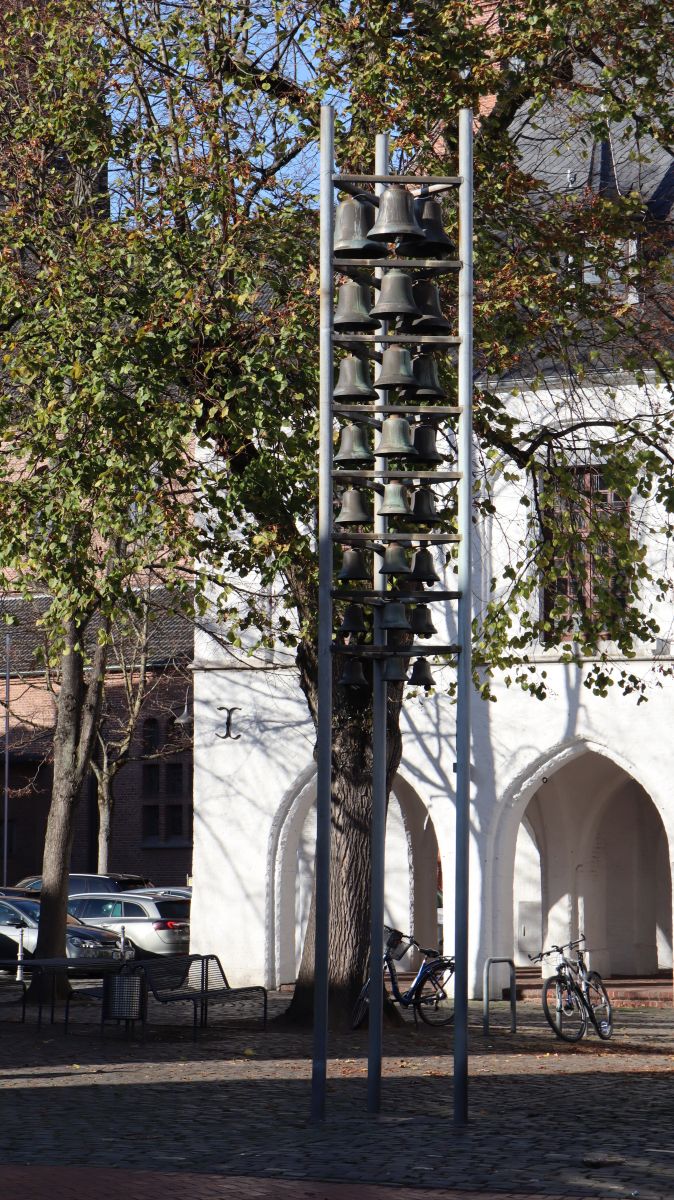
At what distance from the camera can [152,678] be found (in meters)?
48.1

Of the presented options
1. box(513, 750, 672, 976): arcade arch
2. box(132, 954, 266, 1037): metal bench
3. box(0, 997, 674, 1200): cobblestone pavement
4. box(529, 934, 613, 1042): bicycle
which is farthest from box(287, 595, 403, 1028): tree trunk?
box(513, 750, 672, 976): arcade arch

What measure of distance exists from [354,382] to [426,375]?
0.51 m

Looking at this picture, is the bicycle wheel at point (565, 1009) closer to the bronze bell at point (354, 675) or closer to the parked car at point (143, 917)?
the bronze bell at point (354, 675)

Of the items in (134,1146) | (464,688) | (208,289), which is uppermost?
(208,289)

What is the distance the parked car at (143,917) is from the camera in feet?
104

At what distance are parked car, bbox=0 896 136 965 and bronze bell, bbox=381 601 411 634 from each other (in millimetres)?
18676

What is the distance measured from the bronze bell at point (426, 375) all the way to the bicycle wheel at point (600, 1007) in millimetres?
9072

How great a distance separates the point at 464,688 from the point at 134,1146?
128 inches

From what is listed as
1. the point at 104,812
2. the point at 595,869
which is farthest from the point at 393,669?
the point at 104,812

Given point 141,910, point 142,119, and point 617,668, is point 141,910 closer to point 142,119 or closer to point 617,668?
point 617,668

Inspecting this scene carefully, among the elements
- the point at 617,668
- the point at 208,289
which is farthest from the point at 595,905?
the point at 208,289

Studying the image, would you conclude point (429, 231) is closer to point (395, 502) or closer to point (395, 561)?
point (395, 502)

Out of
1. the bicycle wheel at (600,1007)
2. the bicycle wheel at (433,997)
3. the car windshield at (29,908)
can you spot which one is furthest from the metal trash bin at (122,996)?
the car windshield at (29,908)

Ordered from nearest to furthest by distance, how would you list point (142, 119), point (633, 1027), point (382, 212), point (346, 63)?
point (382, 212) → point (346, 63) → point (142, 119) → point (633, 1027)
